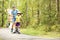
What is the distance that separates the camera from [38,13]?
4305 millimetres

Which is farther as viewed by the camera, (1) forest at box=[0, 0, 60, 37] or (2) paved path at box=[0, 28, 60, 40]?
(1) forest at box=[0, 0, 60, 37]

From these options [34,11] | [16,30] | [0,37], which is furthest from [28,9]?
[0,37]

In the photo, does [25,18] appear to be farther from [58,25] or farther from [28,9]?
[58,25]

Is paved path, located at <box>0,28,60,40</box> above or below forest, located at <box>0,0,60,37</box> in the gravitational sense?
below

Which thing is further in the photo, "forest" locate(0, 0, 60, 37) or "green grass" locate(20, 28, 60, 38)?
"forest" locate(0, 0, 60, 37)

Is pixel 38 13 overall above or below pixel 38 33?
above

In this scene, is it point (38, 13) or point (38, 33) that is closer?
point (38, 33)

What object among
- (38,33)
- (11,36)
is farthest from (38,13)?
(11,36)

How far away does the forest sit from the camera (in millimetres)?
4234

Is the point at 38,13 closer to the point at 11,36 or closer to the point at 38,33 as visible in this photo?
the point at 38,33

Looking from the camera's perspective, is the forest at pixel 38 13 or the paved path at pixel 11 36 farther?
the forest at pixel 38 13

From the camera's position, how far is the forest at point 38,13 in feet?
13.9

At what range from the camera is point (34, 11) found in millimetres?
4363

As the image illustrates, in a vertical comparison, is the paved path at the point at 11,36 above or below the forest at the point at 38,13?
below
